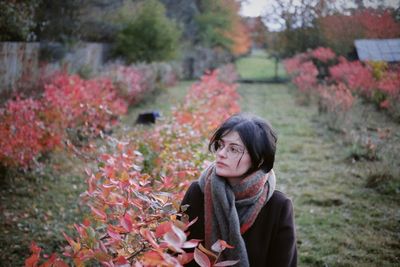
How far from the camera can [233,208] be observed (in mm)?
1992

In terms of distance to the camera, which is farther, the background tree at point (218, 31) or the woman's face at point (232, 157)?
the background tree at point (218, 31)

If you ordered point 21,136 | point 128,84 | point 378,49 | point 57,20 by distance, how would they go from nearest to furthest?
1. point 21,136
2. point 378,49
3. point 128,84
4. point 57,20

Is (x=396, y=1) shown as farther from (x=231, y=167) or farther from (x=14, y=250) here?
(x=14, y=250)

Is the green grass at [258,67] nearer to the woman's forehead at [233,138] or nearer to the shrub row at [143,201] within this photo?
the shrub row at [143,201]

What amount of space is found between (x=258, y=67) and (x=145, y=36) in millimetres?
14982

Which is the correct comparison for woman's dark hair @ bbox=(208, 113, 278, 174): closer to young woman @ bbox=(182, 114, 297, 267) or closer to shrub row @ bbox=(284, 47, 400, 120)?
young woman @ bbox=(182, 114, 297, 267)

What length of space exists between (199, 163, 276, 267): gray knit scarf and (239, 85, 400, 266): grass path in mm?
2461

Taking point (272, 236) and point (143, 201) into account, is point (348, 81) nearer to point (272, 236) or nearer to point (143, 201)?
point (272, 236)

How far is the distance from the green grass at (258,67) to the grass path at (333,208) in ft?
59.9

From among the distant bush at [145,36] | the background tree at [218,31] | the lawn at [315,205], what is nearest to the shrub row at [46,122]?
the lawn at [315,205]

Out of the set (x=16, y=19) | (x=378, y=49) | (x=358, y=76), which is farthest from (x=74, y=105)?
(x=358, y=76)

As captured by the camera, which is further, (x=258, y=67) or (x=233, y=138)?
(x=258, y=67)

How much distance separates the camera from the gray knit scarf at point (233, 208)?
1.99 m

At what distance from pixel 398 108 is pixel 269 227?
5.49 m
